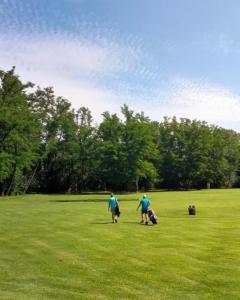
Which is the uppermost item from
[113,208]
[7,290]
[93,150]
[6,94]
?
[6,94]

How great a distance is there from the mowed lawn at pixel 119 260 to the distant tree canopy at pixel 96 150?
49.1 metres

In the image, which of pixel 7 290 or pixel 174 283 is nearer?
pixel 7 290

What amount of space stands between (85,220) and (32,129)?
161 feet

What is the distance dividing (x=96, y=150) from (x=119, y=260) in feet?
252

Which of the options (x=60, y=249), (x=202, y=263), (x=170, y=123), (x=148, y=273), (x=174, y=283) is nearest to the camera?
(x=174, y=283)

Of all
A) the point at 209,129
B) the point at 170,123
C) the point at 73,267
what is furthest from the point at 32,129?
the point at 73,267

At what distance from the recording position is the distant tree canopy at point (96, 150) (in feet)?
255

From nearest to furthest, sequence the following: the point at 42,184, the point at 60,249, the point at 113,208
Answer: the point at 60,249 → the point at 113,208 → the point at 42,184

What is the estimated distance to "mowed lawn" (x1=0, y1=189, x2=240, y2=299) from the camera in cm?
1382

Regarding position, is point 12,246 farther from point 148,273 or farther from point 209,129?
point 209,129

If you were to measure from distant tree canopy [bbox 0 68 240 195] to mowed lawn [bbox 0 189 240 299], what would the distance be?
4913 cm

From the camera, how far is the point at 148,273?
16172 mm

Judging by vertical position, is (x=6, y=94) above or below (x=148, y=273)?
above

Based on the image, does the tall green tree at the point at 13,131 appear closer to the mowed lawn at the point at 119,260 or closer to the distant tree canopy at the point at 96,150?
the distant tree canopy at the point at 96,150
